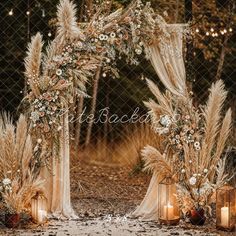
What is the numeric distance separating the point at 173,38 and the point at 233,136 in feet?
8.48

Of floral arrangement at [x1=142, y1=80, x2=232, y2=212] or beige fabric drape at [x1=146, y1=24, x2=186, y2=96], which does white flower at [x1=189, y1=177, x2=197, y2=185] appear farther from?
beige fabric drape at [x1=146, y1=24, x2=186, y2=96]

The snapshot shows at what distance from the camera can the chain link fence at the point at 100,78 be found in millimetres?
9203

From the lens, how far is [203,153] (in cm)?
528

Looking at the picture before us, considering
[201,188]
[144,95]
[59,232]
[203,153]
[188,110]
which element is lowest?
[59,232]

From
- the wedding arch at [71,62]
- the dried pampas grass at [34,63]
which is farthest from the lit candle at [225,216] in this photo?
the dried pampas grass at [34,63]

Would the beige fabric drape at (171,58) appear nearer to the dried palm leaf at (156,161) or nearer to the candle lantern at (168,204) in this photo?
the dried palm leaf at (156,161)

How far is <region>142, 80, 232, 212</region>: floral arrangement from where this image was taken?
5.25 m

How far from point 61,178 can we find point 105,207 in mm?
905

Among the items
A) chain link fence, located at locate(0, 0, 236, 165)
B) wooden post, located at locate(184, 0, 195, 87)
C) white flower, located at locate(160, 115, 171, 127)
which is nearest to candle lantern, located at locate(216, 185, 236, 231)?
white flower, located at locate(160, 115, 171, 127)

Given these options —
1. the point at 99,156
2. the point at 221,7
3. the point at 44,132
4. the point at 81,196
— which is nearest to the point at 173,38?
the point at 44,132

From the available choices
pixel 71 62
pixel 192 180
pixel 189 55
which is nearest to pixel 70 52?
pixel 71 62

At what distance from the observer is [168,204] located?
5.23m

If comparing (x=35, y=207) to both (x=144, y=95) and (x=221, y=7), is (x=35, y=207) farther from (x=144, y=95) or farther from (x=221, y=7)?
(x=221, y=7)

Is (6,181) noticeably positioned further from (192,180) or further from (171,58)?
(171,58)
